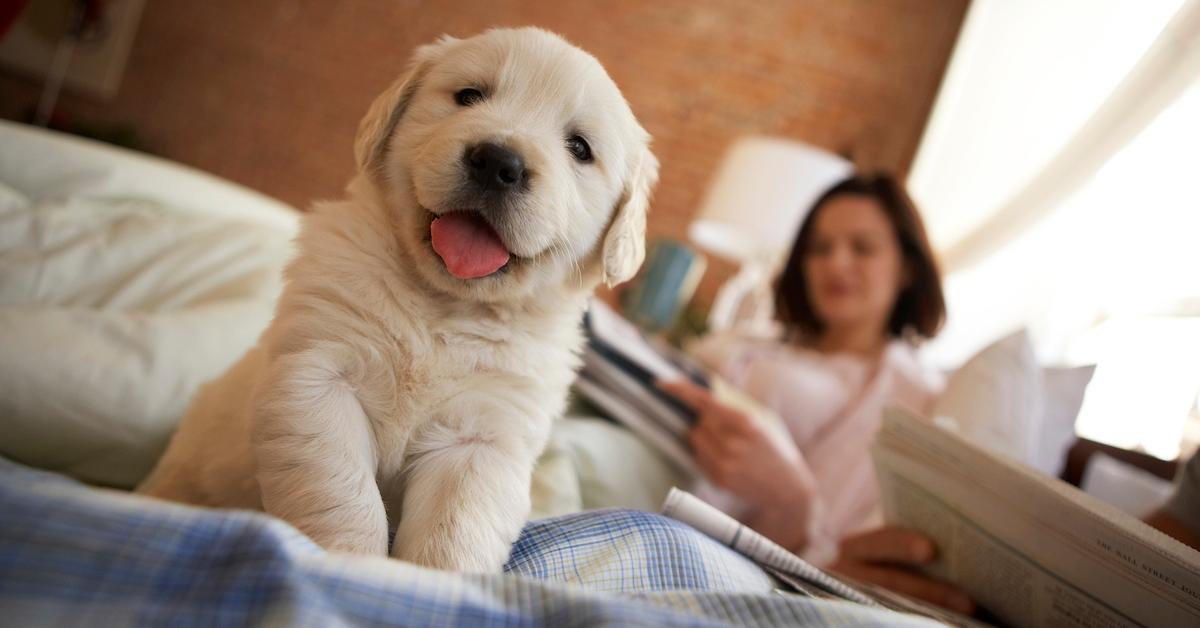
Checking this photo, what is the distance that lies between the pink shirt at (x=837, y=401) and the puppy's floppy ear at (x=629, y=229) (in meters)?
1.13

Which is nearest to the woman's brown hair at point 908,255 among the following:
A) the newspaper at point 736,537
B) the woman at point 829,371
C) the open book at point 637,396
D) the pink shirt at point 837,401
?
the woman at point 829,371

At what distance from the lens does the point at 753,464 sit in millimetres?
1636

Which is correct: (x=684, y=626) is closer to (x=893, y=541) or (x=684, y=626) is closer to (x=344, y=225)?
(x=344, y=225)

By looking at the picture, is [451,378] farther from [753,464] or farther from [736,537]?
[753,464]

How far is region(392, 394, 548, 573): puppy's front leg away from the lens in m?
0.67

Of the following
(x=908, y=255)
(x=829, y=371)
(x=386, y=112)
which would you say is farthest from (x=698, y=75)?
(x=386, y=112)

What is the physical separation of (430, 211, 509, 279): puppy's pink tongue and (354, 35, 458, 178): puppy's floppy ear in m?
0.15

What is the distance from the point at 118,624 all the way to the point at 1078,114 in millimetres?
2591

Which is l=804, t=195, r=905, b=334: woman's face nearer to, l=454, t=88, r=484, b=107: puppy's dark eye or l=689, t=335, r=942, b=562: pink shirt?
l=689, t=335, r=942, b=562: pink shirt

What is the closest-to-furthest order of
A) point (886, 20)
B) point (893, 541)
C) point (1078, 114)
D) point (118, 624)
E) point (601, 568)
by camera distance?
point (118, 624), point (601, 568), point (893, 541), point (1078, 114), point (886, 20)

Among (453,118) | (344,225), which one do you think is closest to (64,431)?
(344,225)

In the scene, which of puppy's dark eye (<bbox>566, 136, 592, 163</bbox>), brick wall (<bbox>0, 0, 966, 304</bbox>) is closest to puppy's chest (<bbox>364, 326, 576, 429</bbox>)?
puppy's dark eye (<bbox>566, 136, 592, 163</bbox>)

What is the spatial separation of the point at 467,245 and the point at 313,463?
282 mm

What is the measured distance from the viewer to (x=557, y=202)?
A: 0.81m
